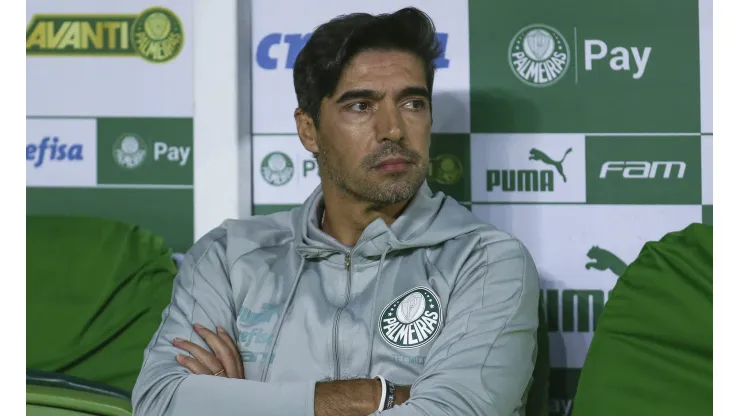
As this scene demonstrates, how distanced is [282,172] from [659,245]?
3.52 ft

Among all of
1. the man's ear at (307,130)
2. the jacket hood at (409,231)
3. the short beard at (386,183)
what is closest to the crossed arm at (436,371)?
the jacket hood at (409,231)

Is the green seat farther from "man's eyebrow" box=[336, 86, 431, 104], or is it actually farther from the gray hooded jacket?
"man's eyebrow" box=[336, 86, 431, 104]

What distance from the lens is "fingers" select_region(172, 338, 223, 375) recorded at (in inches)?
71.0

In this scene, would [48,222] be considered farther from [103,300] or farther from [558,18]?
[558,18]

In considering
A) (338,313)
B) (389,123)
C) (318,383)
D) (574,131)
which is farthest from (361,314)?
(574,131)

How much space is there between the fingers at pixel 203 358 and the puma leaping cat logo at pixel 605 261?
1.10 metres

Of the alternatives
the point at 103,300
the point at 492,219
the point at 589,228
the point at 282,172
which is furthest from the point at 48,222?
the point at 589,228

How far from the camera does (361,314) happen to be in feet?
6.13

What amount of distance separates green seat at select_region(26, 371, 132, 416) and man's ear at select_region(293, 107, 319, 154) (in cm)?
76

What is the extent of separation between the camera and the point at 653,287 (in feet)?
6.36

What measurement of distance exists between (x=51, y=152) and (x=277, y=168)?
71cm

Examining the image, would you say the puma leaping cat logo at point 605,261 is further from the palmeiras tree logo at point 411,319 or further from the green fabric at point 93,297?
the green fabric at point 93,297

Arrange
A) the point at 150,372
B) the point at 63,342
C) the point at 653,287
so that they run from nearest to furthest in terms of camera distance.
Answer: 1. the point at 150,372
2. the point at 653,287
3. the point at 63,342

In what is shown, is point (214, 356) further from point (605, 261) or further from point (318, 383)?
point (605, 261)
